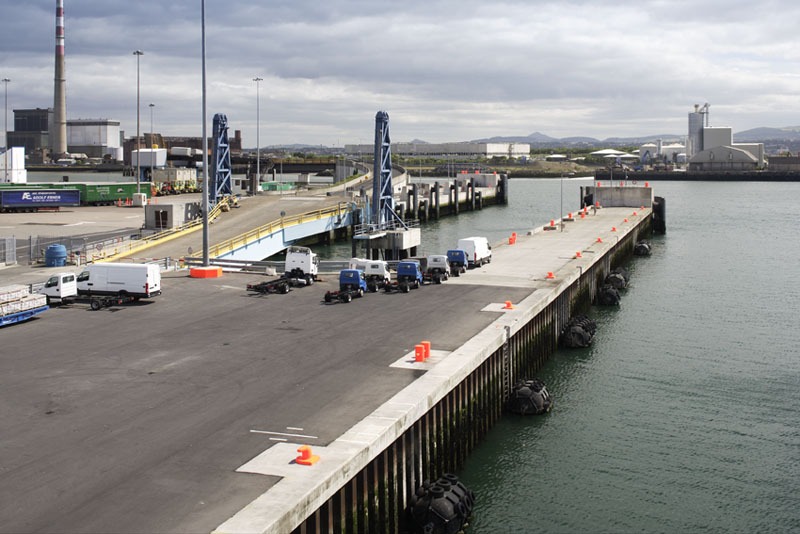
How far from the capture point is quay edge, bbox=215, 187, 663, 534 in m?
18.1

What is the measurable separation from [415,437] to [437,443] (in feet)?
7.33

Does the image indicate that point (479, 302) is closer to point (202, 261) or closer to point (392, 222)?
point (202, 261)

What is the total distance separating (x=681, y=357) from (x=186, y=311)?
23823 millimetres

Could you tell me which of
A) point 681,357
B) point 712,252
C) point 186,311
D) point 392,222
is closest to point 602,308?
point 681,357

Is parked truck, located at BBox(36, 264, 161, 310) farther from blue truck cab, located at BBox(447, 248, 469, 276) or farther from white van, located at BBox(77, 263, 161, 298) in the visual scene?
blue truck cab, located at BBox(447, 248, 469, 276)

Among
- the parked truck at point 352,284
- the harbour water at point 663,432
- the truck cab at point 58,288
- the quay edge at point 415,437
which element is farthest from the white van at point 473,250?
the truck cab at point 58,288

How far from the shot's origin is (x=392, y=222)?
77.8 meters

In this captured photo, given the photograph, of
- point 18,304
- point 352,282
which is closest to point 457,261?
point 352,282

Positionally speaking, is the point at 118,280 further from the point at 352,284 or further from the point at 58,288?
the point at 352,284

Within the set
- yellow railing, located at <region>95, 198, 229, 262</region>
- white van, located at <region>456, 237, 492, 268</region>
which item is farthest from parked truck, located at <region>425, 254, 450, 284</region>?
yellow railing, located at <region>95, 198, 229, 262</region>

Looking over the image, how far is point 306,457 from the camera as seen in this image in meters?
19.7

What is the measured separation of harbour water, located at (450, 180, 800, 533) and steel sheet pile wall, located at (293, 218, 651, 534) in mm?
1067

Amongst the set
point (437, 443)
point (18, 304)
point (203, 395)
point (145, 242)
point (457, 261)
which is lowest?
point (437, 443)

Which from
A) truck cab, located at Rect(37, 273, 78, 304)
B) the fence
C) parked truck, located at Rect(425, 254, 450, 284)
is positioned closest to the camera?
truck cab, located at Rect(37, 273, 78, 304)
